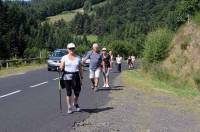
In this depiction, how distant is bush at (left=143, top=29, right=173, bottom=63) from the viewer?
3978 centimetres

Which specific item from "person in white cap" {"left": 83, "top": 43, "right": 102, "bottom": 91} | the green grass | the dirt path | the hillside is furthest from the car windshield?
the dirt path

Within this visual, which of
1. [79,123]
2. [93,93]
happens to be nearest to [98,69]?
[93,93]

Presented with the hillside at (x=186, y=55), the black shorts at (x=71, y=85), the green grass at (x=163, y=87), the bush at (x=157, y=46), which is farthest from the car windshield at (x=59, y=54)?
the black shorts at (x=71, y=85)

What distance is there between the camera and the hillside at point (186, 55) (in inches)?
1259

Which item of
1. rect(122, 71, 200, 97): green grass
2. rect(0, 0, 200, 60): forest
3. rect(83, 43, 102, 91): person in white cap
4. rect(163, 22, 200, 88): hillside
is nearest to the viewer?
rect(83, 43, 102, 91): person in white cap

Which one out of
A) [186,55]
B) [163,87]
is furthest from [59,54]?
[163,87]

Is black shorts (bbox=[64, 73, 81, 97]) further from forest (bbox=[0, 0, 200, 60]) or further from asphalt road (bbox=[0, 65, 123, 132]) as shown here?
forest (bbox=[0, 0, 200, 60])

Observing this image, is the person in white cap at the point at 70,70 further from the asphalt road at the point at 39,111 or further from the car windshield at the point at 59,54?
the car windshield at the point at 59,54

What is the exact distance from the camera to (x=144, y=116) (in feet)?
43.8

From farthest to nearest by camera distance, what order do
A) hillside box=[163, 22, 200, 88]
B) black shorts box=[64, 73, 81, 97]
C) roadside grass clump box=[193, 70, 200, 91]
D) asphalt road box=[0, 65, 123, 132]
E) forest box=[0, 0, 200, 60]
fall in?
forest box=[0, 0, 200, 60], hillside box=[163, 22, 200, 88], roadside grass clump box=[193, 70, 200, 91], black shorts box=[64, 73, 81, 97], asphalt road box=[0, 65, 123, 132]

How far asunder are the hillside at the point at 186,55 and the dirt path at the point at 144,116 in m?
12.7

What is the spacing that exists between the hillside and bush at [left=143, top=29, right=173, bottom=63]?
159cm

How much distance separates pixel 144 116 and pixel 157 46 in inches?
1068

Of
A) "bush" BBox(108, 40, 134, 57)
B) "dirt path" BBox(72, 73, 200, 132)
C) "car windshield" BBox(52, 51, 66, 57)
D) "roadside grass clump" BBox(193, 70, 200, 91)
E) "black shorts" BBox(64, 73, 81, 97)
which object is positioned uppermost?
"black shorts" BBox(64, 73, 81, 97)
